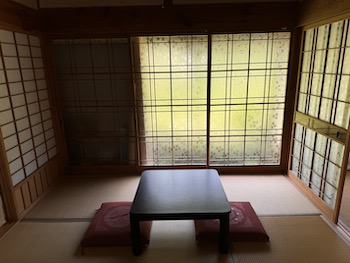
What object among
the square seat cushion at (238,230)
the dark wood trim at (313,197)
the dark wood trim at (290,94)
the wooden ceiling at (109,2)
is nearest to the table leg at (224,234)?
the square seat cushion at (238,230)

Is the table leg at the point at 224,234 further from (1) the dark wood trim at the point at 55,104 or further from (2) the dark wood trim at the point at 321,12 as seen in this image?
(1) the dark wood trim at the point at 55,104

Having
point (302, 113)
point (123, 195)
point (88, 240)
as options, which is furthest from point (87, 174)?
point (302, 113)

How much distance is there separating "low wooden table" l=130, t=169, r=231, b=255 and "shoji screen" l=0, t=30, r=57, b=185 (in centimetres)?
149

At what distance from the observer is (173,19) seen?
335 cm

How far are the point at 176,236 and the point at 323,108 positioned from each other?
2182 millimetres

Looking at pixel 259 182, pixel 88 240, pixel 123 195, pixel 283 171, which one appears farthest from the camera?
pixel 283 171

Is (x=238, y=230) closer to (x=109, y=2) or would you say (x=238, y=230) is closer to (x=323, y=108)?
(x=323, y=108)

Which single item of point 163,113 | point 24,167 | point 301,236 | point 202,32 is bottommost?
point 301,236

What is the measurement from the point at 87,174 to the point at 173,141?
1.46 meters

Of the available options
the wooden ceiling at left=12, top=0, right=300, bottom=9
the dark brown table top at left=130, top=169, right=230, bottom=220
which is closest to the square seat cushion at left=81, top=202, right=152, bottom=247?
the dark brown table top at left=130, top=169, right=230, bottom=220

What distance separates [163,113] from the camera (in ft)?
12.5

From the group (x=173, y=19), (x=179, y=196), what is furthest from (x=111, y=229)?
(x=173, y=19)

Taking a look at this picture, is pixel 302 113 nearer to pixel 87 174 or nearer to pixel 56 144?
pixel 87 174

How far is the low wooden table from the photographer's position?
6.97ft
